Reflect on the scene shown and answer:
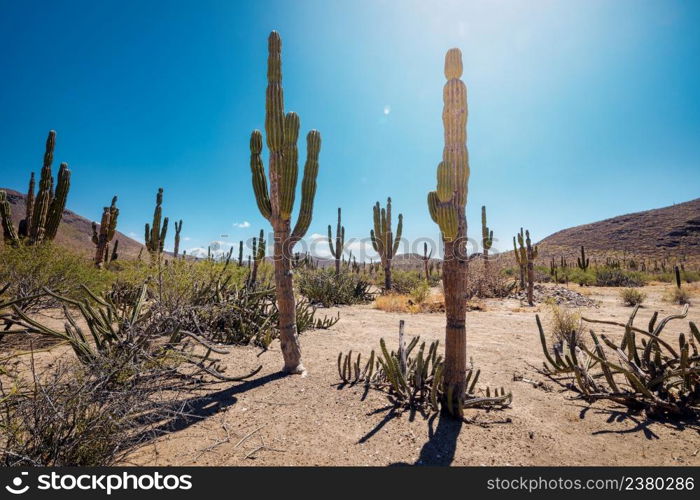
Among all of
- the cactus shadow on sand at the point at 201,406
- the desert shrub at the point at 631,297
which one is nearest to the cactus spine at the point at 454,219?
the cactus shadow on sand at the point at 201,406

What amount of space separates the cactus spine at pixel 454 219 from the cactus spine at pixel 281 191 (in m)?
2.26

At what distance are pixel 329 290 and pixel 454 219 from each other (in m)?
9.55

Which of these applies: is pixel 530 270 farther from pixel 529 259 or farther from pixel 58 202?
pixel 58 202

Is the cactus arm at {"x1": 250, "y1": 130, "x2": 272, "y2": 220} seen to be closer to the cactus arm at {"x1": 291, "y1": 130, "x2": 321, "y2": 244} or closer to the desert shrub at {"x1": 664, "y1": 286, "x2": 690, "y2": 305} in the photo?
the cactus arm at {"x1": 291, "y1": 130, "x2": 321, "y2": 244}

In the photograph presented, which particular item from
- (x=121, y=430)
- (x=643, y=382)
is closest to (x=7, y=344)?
(x=121, y=430)

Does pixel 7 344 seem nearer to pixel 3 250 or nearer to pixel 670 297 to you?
pixel 3 250

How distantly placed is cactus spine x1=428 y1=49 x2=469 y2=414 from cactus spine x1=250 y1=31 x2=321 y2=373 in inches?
89.0

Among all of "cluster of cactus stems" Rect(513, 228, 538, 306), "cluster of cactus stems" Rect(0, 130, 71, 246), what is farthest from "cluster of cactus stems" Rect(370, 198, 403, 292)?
"cluster of cactus stems" Rect(0, 130, 71, 246)

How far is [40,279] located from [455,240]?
27.8ft

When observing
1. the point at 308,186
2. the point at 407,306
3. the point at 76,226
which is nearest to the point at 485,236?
the point at 407,306

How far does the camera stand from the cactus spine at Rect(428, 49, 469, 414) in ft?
11.1

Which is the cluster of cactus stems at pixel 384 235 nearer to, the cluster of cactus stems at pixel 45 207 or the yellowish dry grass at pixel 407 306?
the yellowish dry grass at pixel 407 306

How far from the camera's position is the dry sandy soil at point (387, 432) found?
2672 millimetres

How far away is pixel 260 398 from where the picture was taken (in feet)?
12.6
